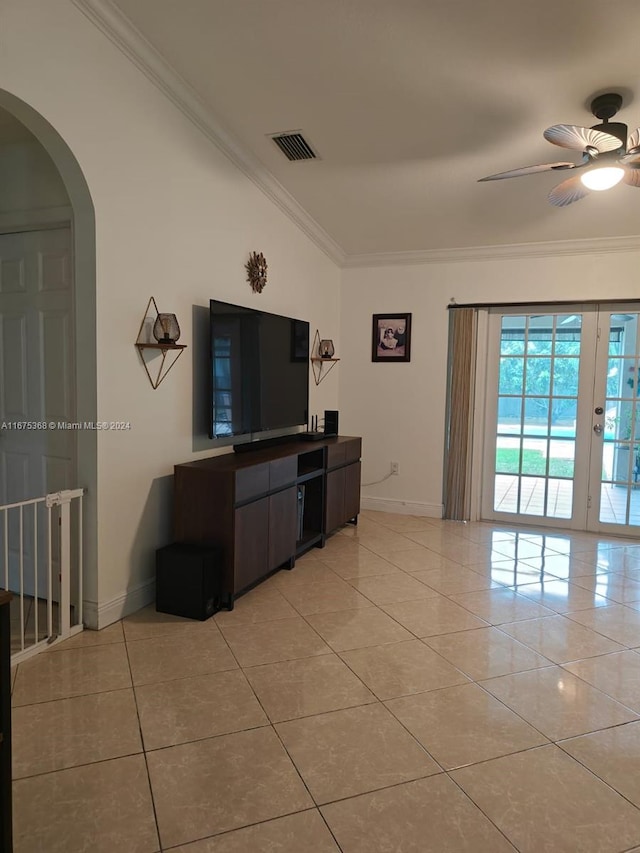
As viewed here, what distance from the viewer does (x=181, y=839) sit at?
55.4 inches

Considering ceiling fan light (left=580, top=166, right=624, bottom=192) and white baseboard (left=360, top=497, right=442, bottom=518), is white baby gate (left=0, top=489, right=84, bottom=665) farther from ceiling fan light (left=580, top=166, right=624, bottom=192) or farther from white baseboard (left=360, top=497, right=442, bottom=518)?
white baseboard (left=360, top=497, right=442, bottom=518)

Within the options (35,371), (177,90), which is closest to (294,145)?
(177,90)

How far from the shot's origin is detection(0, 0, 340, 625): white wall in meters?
2.09

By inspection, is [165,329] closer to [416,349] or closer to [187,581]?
[187,581]

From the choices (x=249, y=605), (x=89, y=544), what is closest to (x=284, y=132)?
(x=89, y=544)

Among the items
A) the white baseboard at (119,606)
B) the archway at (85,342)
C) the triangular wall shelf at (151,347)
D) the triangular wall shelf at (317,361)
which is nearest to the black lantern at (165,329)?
the triangular wall shelf at (151,347)

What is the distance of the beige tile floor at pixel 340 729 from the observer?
146cm

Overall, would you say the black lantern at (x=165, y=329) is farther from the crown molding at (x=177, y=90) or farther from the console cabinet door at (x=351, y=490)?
the console cabinet door at (x=351, y=490)

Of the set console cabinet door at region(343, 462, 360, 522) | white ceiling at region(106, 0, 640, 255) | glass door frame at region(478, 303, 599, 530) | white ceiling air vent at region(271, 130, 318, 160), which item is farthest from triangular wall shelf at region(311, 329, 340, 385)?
white ceiling air vent at region(271, 130, 318, 160)

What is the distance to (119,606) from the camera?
2.63 meters

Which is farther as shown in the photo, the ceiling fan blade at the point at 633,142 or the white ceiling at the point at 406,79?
the ceiling fan blade at the point at 633,142

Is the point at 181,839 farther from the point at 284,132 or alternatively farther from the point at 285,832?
the point at 284,132

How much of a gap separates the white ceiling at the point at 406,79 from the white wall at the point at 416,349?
1050 millimetres

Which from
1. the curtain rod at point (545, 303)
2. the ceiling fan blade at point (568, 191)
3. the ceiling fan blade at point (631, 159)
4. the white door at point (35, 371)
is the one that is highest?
the ceiling fan blade at point (631, 159)
